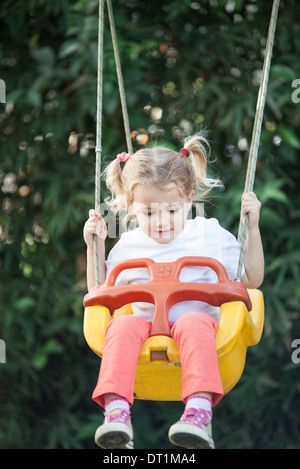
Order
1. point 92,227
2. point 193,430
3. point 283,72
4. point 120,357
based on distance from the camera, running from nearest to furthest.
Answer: point 193,430
point 120,357
point 92,227
point 283,72

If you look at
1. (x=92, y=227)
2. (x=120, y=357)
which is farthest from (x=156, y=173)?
(x=120, y=357)

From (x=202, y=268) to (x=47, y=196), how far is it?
1.38 metres

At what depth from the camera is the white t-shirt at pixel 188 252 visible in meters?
1.47

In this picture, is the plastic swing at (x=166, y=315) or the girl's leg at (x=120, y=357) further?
the plastic swing at (x=166, y=315)

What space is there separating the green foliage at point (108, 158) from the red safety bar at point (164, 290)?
3.70 ft

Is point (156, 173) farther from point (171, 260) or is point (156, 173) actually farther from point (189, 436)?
point (189, 436)

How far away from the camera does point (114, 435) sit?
3.71 ft

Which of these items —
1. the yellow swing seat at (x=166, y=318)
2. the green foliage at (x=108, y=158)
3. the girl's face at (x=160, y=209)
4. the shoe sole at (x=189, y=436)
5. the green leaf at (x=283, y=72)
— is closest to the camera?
the shoe sole at (x=189, y=436)

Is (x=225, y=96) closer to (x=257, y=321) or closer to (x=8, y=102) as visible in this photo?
(x=8, y=102)

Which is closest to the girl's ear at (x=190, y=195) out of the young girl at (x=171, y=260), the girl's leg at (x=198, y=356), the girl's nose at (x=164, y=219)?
the young girl at (x=171, y=260)

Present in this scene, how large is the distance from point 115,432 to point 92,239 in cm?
48

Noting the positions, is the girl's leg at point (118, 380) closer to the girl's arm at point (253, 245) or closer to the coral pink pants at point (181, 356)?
the coral pink pants at point (181, 356)

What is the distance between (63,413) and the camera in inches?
109
